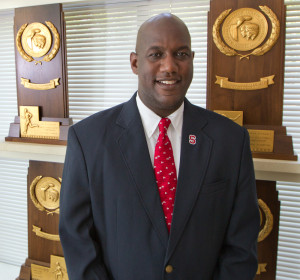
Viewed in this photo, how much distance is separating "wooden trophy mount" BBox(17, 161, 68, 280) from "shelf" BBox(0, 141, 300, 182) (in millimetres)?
59

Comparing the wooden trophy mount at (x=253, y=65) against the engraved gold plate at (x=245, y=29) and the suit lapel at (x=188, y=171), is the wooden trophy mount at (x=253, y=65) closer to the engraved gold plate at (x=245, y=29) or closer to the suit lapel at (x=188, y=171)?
the engraved gold plate at (x=245, y=29)

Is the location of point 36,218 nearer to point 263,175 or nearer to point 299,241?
point 263,175

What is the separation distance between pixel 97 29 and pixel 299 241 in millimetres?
1644

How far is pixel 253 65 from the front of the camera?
1.34 m

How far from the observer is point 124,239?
888mm

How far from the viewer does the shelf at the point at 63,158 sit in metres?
1.28

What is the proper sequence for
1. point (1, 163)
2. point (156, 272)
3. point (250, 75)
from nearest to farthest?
1. point (156, 272)
2. point (250, 75)
3. point (1, 163)

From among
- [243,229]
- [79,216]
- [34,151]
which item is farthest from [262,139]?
[34,151]

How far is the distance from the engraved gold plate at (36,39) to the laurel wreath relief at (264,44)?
2.72 ft

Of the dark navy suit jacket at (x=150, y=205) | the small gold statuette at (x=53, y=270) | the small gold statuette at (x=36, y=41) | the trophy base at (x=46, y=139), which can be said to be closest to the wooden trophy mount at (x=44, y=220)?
the small gold statuette at (x=53, y=270)

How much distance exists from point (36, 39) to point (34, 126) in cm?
45

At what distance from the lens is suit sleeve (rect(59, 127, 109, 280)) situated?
91cm

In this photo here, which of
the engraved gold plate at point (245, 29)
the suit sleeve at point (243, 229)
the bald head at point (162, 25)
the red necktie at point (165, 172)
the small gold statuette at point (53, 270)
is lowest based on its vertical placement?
the small gold statuette at point (53, 270)

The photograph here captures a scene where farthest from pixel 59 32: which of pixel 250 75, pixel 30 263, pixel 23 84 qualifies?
pixel 30 263
